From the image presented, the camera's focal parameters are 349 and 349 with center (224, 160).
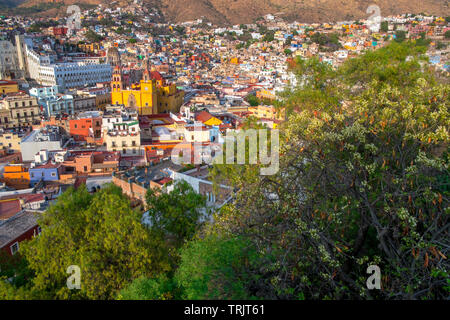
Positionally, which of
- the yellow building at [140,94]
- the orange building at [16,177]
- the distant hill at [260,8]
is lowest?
the orange building at [16,177]

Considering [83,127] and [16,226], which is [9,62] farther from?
[16,226]

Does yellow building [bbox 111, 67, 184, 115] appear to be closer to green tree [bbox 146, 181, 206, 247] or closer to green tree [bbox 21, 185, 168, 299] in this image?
green tree [bbox 146, 181, 206, 247]

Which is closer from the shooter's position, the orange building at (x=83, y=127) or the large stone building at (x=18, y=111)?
the orange building at (x=83, y=127)

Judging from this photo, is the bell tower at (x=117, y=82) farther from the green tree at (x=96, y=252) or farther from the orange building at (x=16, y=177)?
the green tree at (x=96, y=252)

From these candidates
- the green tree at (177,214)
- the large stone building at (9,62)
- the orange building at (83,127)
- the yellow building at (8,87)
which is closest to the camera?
the green tree at (177,214)

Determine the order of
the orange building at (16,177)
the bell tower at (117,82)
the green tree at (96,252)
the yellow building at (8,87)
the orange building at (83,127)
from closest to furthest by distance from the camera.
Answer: the green tree at (96,252) → the orange building at (16,177) → the orange building at (83,127) → the bell tower at (117,82) → the yellow building at (8,87)

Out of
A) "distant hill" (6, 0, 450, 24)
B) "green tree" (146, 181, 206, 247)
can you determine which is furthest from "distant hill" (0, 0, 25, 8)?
"green tree" (146, 181, 206, 247)

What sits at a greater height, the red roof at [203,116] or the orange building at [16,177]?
the red roof at [203,116]

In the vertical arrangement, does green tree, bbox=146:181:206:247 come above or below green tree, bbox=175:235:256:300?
below

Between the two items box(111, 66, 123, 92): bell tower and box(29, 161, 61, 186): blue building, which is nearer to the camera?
box(29, 161, 61, 186): blue building

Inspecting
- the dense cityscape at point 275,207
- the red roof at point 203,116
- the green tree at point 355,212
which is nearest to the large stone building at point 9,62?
the dense cityscape at point 275,207

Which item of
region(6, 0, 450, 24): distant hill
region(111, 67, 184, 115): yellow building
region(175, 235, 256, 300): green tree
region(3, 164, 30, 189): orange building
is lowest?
region(3, 164, 30, 189): orange building
